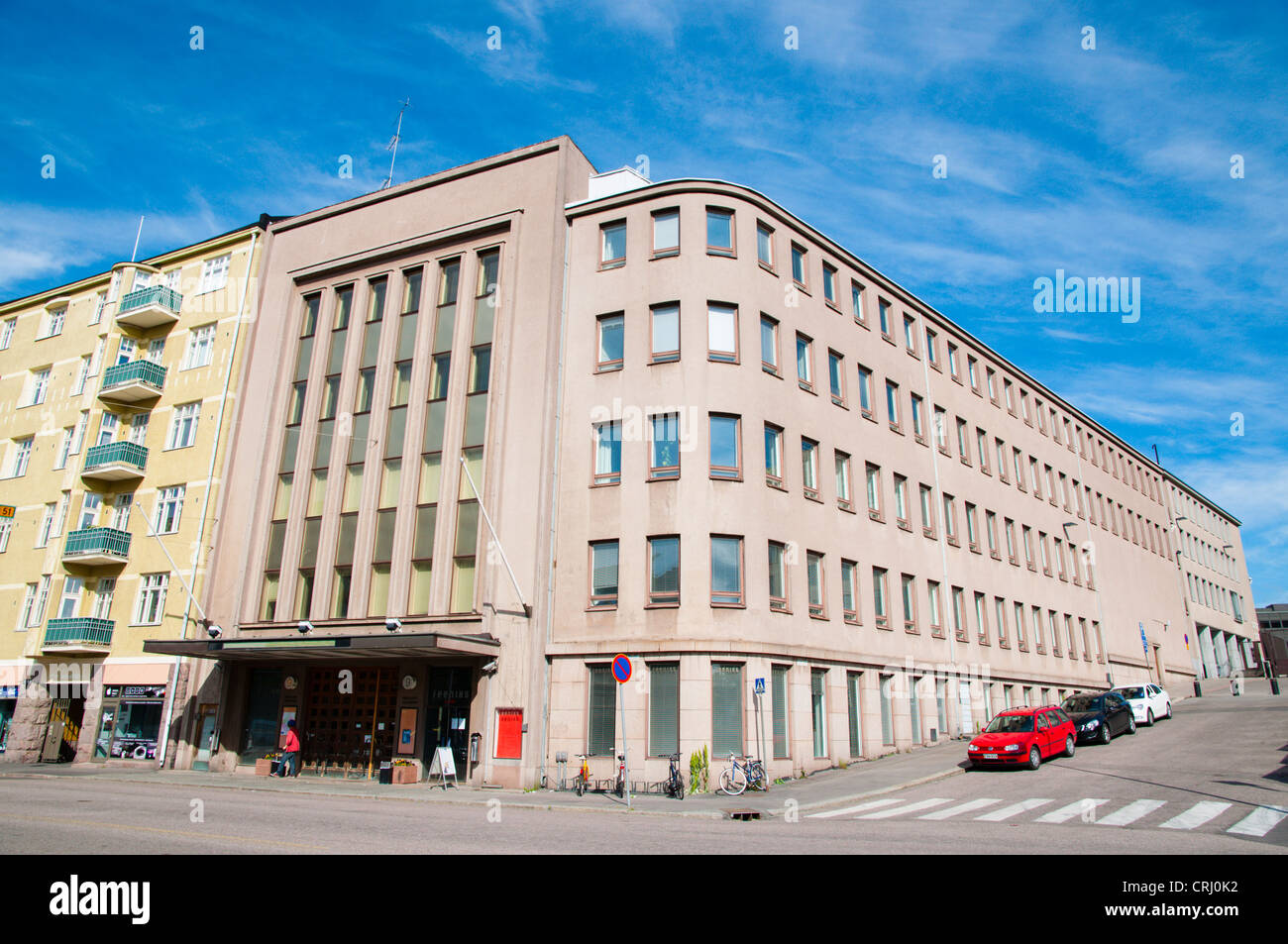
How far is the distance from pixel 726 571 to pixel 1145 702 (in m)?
20.5

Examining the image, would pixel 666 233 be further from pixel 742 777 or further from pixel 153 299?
pixel 153 299

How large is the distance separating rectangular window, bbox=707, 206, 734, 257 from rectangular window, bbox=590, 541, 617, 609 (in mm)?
11009

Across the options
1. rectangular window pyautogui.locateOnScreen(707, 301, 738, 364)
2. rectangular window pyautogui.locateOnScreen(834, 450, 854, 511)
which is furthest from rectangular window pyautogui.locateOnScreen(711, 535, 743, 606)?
rectangular window pyautogui.locateOnScreen(834, 450, 854, 511)

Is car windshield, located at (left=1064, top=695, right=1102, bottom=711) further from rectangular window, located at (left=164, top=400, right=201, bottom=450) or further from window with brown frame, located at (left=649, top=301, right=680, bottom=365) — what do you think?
rectangular window, located at (left=164, top=400, right=201, bottom=450)

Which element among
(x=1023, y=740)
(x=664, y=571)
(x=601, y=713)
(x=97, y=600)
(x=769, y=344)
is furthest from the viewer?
(x=97, y=600)

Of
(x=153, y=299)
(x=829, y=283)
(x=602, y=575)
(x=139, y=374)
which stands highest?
(x=153, y=299)

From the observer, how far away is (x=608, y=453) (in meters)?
27.5

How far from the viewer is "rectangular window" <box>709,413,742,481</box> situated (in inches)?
1030

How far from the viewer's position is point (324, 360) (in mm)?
33812

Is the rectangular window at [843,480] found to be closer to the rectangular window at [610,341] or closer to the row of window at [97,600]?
the rectangular window at [610,341]

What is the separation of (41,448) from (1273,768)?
168 ft

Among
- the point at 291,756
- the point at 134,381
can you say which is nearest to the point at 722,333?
the point at 291,756
